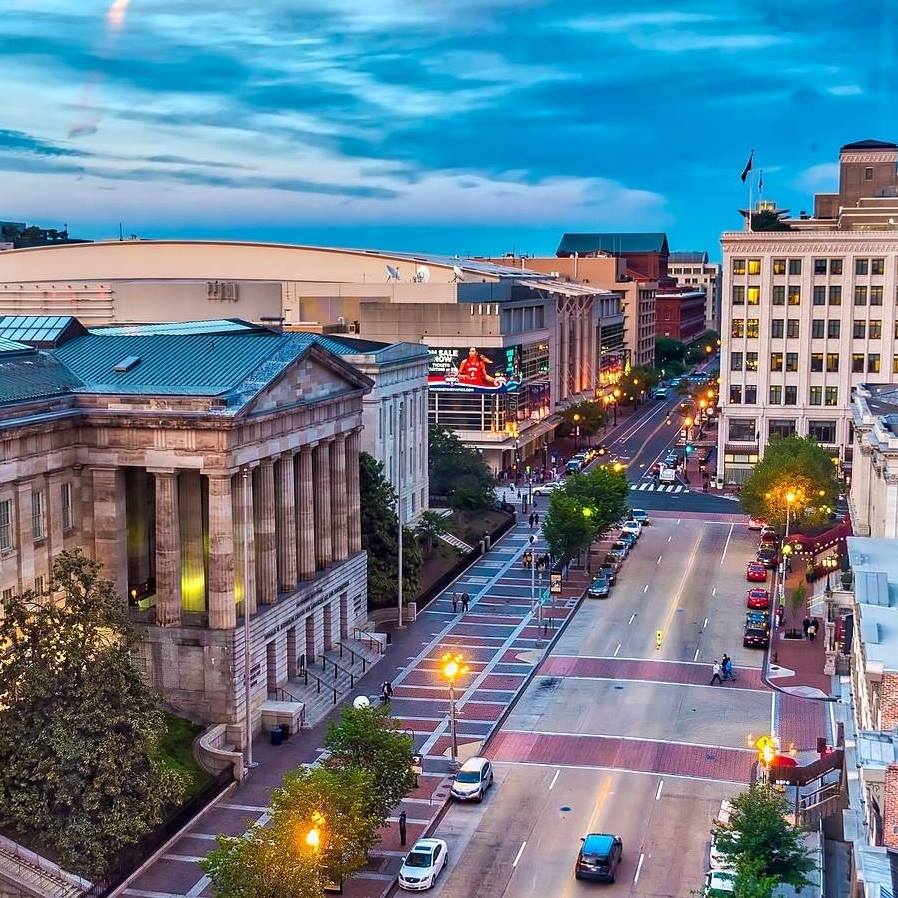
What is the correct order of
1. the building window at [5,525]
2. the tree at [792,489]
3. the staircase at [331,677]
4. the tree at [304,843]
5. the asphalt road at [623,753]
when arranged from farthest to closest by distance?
the tree at [792,489]
the staircase at [331,677]
the building window at [5,525]
the asphalt road at [623,753]
the tree at [304,843]

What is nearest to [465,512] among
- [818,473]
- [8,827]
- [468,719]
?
[818,473]

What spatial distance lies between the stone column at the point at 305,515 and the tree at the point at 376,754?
22.6 m

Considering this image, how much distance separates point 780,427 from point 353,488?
7500cm

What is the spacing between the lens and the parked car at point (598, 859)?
47.0m

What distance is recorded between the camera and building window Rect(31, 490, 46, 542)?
58.0 m

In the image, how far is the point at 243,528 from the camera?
62.7 m

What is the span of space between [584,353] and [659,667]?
423 ft

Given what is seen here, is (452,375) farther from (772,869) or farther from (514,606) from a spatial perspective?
(772,869)

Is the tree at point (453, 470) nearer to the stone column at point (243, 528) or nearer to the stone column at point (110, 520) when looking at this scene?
the stone column at point (243, 528)

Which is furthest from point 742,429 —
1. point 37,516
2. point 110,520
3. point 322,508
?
point 37,516

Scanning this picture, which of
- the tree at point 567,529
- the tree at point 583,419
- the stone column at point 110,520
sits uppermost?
the stone column at point 110,520

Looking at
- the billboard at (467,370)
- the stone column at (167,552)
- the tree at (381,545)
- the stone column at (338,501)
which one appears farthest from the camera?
the billboard at (467,370)

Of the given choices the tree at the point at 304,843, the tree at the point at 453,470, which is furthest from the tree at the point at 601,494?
the tree at the point at 304,843

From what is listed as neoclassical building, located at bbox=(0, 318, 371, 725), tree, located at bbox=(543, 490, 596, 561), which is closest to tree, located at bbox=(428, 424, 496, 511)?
tree, located at bbox=(543, 490, 596, 561)
